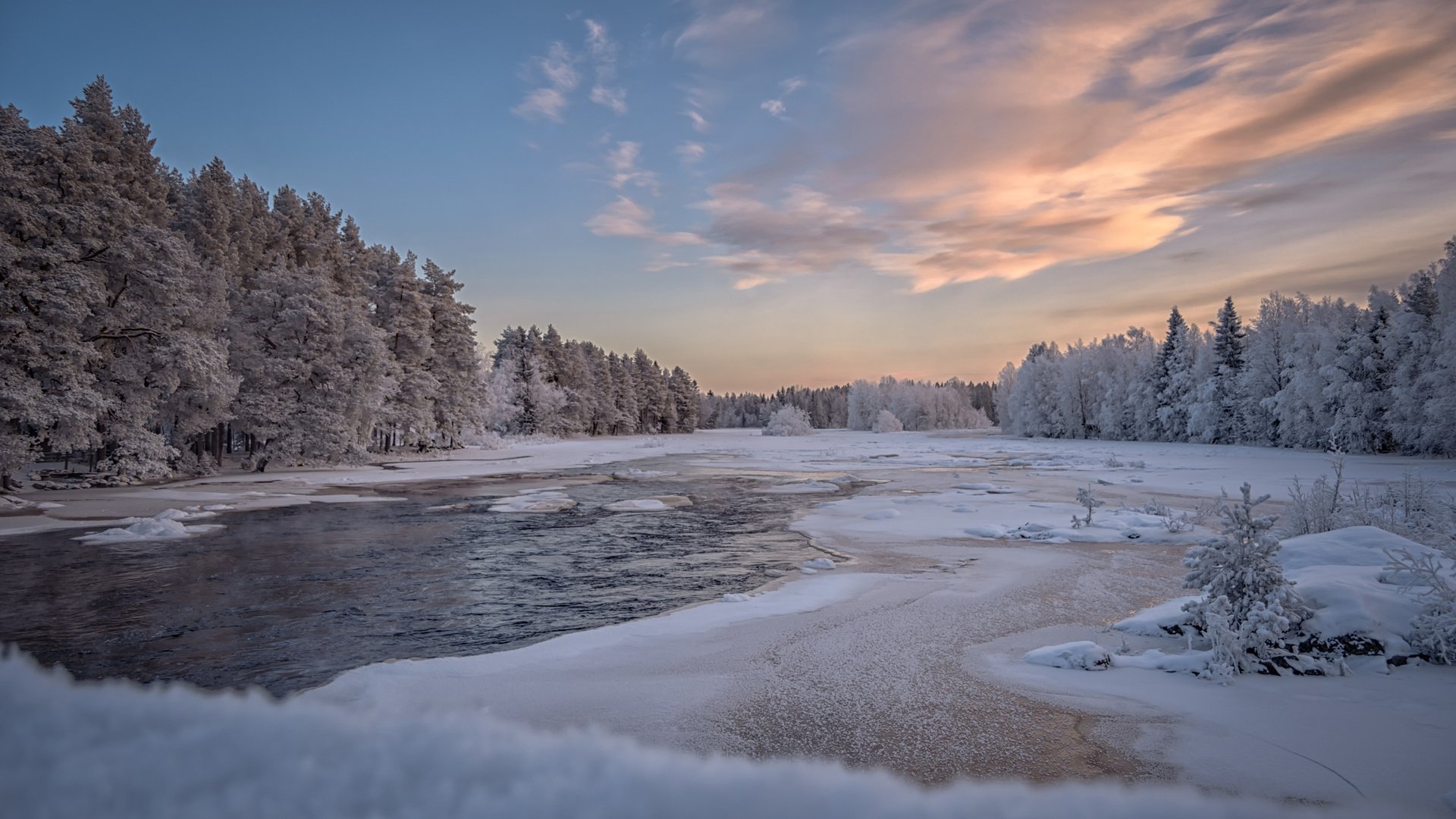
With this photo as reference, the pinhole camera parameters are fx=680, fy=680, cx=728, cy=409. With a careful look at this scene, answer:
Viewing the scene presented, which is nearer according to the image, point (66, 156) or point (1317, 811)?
point (1317, 811)

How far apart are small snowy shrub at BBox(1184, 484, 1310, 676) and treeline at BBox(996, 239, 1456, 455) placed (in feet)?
125

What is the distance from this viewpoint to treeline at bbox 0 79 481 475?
65.9 feet

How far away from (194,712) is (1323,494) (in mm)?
15040

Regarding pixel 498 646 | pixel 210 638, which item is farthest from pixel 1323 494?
pixel 210 638

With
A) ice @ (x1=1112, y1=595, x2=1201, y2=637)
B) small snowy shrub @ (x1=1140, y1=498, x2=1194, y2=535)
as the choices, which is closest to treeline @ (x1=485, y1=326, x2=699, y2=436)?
small snowy shrub @ (x1=1140, y1=498, x2=1194, y2=535)

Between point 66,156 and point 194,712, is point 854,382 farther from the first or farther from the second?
point 194,712

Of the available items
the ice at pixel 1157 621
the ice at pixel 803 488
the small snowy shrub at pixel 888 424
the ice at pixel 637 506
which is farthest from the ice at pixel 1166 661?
the small snowy shrub at pixel 888 424

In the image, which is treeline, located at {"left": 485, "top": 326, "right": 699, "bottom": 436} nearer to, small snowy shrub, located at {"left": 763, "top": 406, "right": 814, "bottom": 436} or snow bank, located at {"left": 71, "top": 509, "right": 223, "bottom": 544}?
small snowy shrub, located at {"left": 763, "top": 406, "right": 814, "bottom": 436}

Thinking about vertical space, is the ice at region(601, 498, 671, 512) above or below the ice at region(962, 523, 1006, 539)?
below

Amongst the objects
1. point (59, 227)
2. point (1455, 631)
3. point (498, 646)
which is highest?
point (59, 227)

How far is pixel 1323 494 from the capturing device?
11.4 meters

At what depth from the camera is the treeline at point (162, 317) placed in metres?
20.1

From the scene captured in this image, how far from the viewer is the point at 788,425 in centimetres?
10650

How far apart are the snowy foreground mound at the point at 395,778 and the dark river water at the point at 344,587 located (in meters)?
2.96
